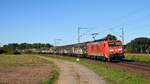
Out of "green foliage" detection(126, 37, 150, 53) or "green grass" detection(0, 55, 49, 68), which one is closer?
"green grass" detection(0, 55, 49, 68)

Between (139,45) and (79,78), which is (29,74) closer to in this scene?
(79,78)

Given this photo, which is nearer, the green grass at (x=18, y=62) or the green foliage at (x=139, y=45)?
the green grass at (x=18, y=62)

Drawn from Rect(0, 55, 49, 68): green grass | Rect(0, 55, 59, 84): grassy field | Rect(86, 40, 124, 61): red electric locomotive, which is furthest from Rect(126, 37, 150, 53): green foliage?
Rect(0, 55, 59, 84): grassy field

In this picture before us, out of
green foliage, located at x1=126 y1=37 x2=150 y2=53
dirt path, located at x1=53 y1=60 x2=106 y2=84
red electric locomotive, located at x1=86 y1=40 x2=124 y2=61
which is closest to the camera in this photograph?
dirt path, located at x1=53 y1=60 x2=106 y2=84

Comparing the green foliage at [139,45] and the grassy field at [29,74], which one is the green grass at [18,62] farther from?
the green foliage at [139,45]

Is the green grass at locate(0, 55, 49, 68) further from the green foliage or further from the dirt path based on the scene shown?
the green foliage

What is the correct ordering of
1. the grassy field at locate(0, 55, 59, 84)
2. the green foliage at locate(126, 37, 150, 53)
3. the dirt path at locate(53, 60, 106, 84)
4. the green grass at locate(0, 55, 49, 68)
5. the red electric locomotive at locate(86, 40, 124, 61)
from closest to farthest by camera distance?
the dirt path at locate(53, 60, 106, 84), the grassy field at locate(0, 55, 59, 84), the red electric locomotive at locate(86, 40, 124, 61), the green grass at locate(0, 55, 49, 68), the green foliage at locate(126, 37, 150, 53)

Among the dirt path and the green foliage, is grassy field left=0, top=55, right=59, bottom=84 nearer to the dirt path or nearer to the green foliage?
the dirt path

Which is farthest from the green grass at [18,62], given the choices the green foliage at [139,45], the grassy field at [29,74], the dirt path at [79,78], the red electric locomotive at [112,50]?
the green foliage at [139,45]

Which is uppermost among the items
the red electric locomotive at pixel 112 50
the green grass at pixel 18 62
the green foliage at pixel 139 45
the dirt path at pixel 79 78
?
the green foliage at pixel 139 45

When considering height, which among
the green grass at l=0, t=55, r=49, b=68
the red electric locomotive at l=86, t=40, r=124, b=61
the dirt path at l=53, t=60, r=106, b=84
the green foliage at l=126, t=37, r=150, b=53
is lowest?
the dirt path at l=53, t=60, r=106, b=84

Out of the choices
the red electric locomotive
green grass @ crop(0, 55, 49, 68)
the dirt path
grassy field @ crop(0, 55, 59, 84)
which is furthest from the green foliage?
the dirt path

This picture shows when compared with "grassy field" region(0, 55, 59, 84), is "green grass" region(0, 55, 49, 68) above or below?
above

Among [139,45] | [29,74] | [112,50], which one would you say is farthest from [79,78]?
[139,45]
